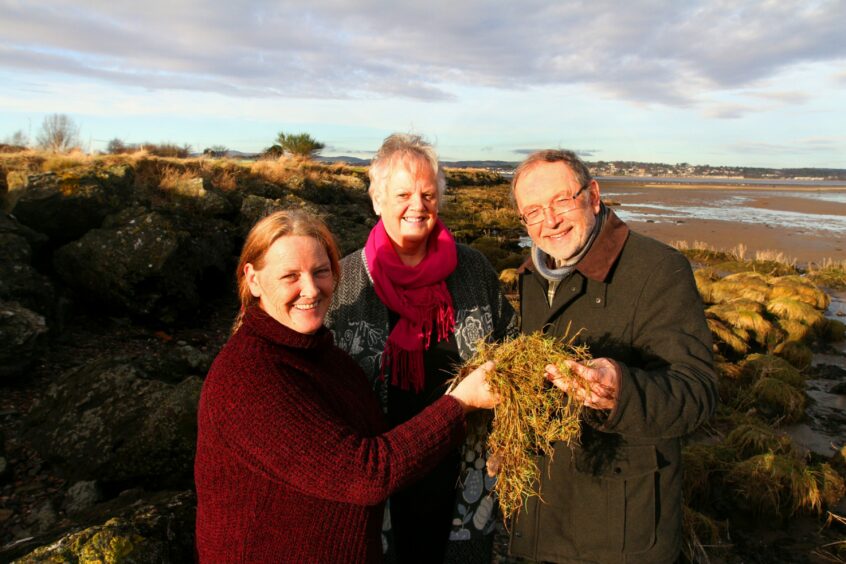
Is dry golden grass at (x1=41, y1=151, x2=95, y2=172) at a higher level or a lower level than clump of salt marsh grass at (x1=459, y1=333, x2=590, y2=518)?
higher

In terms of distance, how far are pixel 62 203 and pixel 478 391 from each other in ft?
25.9

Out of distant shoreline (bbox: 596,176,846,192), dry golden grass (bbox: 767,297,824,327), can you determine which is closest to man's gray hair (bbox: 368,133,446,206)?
dry golden grass (bbox: 767,297,824,327)

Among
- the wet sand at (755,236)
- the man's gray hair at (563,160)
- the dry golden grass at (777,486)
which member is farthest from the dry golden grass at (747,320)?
the wet sand at (755,236)

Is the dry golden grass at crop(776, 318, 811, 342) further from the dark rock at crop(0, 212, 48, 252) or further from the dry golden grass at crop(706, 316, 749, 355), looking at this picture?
the dark rock at crop(0, 212, 48, 252)

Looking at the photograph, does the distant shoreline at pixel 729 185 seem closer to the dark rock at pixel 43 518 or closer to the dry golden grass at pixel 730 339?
the dry golden grass at pixel 730 339

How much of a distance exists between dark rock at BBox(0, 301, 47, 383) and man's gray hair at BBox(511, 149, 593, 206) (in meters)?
5.04

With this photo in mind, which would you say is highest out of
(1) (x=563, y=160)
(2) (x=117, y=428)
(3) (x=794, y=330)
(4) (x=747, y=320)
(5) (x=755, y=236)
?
(1) (x=563, y=160)

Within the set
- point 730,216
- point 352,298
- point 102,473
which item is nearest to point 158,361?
point 102,473

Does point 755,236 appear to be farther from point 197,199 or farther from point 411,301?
point 411,301

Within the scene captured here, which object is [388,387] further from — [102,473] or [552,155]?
[102,473]

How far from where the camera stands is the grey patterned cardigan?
2939 millimetres

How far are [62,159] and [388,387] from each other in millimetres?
13133

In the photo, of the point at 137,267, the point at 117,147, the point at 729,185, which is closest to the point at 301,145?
the point at 117,147

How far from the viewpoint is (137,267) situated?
23.2 feet
